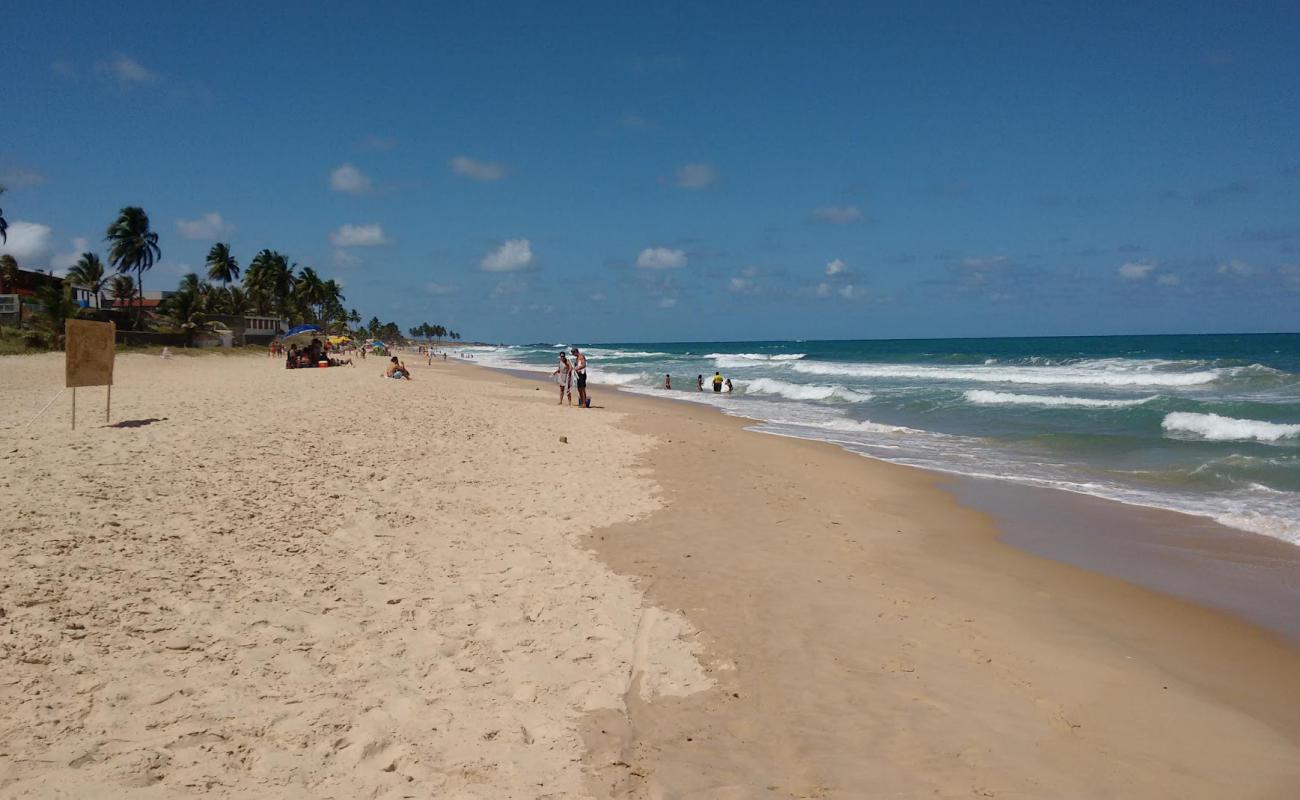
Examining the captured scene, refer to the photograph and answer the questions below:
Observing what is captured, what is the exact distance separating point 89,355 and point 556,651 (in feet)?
34.0

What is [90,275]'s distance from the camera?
53.5 m

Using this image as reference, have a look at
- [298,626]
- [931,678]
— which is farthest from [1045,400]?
[298,626]

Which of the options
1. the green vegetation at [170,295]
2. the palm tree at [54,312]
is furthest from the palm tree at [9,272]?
the palm tree at [54,312]

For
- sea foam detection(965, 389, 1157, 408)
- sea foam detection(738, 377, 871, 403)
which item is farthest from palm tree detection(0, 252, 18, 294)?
sea foam detection(965, 389, 1157, 408)

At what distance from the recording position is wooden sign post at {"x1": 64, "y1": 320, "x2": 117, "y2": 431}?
10734 millimetres

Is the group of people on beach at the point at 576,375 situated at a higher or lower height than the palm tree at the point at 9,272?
lower

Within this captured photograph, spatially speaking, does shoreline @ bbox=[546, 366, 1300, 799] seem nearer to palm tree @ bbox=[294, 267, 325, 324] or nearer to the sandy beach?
the sandy beach

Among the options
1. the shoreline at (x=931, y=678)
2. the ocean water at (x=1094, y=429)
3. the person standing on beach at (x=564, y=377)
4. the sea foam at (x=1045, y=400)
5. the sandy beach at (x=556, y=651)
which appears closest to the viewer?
the sandy beach at (x=556, y=651)

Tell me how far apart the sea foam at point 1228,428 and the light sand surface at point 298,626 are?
15.3 m

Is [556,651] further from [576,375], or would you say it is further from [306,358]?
[306,358]

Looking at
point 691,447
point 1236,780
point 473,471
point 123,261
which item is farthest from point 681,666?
point 123,261

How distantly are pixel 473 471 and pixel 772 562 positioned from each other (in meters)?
4.68

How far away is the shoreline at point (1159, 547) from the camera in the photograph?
22.1 ft

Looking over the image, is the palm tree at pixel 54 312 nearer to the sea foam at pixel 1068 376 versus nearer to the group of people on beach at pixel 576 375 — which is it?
the group of people on beach at pixel 576 375
